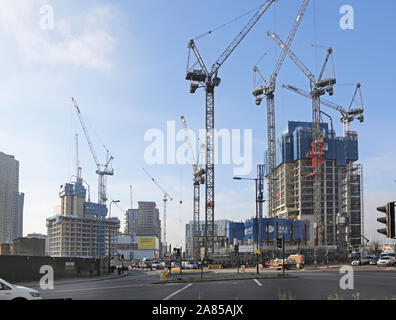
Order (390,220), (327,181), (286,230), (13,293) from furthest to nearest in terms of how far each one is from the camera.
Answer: (327,181) → (286,230) → (13,293) → (390,220)

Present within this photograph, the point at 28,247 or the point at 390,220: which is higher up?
the point at 390,220

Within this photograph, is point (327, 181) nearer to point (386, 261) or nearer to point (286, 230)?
point (286, 230)

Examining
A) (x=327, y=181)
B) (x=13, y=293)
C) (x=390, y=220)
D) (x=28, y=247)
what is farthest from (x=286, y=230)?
(x=390, y=220)

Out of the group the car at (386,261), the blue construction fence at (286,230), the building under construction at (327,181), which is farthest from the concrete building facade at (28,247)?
the building under construction at (327,181)

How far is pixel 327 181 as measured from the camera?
19200cm

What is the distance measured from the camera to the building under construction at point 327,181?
186 meters

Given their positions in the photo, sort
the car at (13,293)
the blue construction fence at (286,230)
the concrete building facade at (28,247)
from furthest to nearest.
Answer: the blue construction fence at (286,230) → the concrete building facade at (28,247) → the car at (13,293)

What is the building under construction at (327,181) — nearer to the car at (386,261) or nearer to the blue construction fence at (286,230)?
the blue construction fence at (286,230)

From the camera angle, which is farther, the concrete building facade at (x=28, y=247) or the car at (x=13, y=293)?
the concrete building facade at (x=28, y=247)

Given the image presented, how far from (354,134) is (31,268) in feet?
574

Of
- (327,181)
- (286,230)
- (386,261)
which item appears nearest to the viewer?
(386,261)

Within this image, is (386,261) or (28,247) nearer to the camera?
(386,261)

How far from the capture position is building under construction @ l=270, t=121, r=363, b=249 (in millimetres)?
186125
